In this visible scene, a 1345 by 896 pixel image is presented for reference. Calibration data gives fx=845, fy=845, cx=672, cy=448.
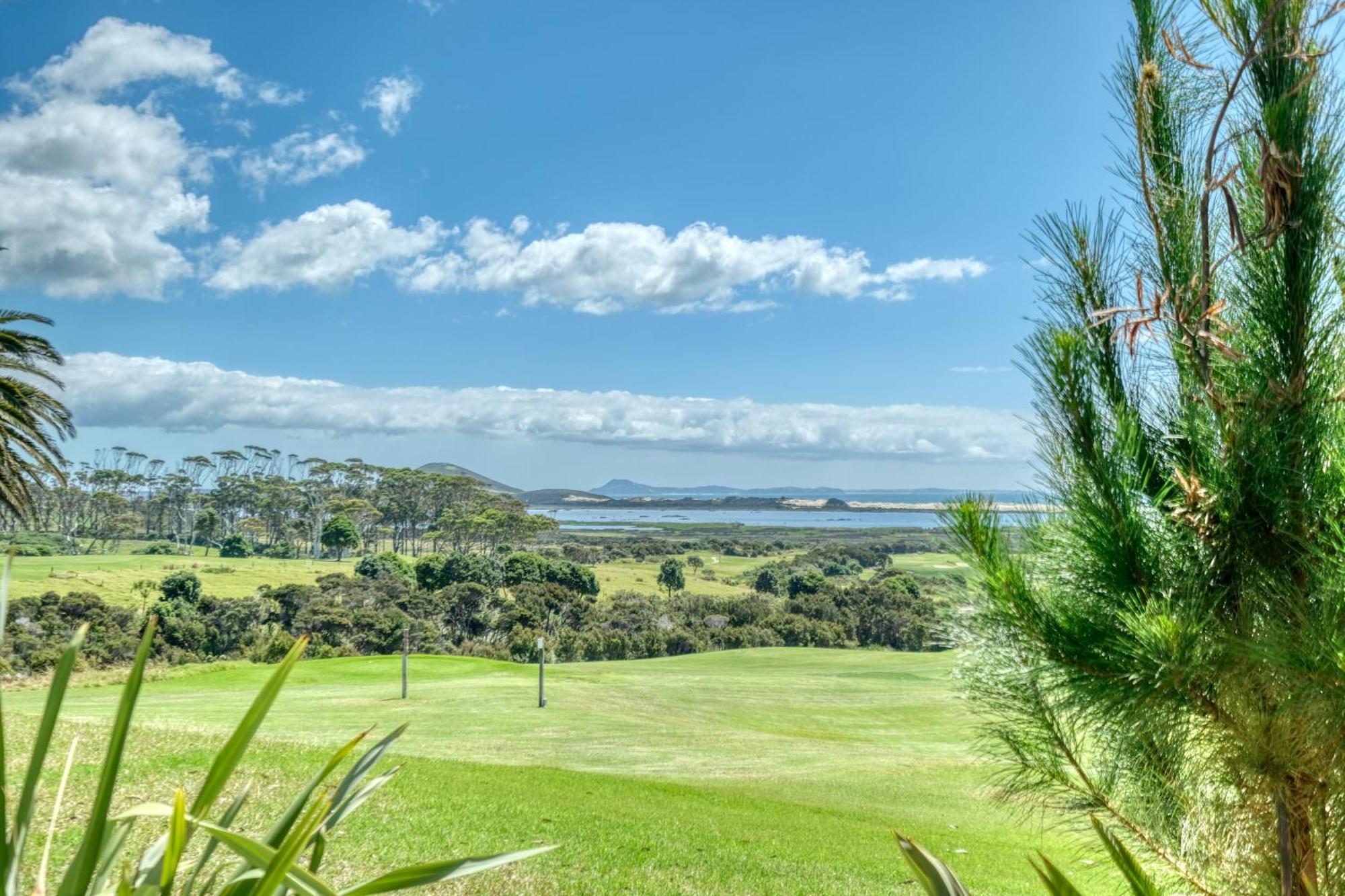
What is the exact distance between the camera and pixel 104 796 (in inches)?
39.7

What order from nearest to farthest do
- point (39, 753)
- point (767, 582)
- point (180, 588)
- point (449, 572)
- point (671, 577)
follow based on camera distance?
1. point (39, 753)
2. point (180, 588)
3. point (449, 572)
4. point (671, 577)
5. point (767, 582)

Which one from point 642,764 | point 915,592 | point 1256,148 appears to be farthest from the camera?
point 915,592

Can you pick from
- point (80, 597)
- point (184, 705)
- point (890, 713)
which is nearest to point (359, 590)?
point (80, 597)

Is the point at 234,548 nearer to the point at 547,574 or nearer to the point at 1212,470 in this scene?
the point at 547,574

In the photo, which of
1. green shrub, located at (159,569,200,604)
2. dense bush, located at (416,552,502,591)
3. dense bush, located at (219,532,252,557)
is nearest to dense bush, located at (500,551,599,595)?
dense bush, located at (416,552,502,591)

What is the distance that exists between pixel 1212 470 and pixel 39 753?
6.52 feet

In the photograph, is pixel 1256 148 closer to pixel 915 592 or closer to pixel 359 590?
pixel 359 590

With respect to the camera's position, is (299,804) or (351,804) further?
(351,804)

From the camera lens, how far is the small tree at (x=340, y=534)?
2368 inches

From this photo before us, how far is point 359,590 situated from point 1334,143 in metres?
44.0

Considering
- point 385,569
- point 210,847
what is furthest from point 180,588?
Answer: point 210,847

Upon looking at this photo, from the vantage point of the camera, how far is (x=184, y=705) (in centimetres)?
1565

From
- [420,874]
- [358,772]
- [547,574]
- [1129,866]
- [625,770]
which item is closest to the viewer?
[420,874]

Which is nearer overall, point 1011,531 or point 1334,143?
point 1334,143
